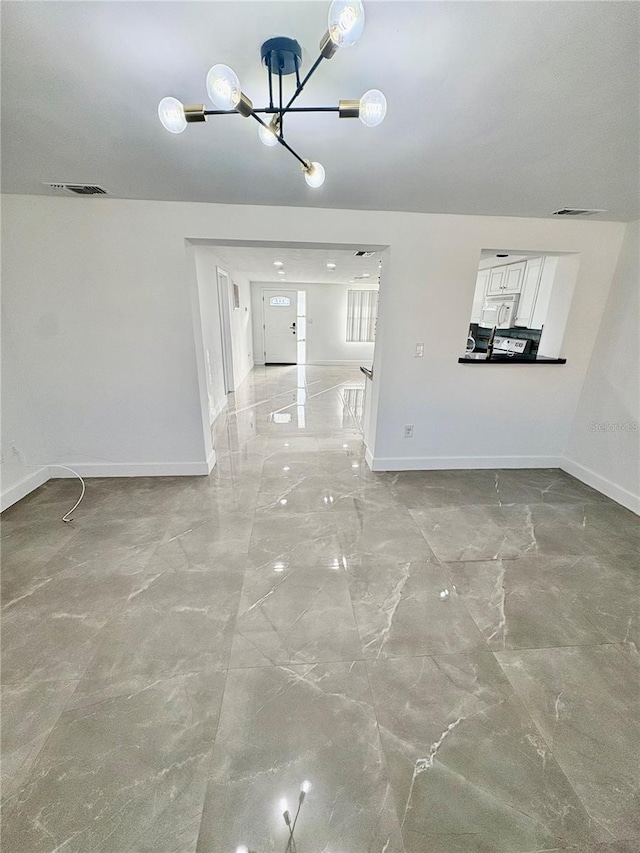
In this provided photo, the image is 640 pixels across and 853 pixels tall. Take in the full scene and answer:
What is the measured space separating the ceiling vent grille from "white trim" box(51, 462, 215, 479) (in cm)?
214

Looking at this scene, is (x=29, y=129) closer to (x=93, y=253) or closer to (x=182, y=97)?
(x=182, y=97)

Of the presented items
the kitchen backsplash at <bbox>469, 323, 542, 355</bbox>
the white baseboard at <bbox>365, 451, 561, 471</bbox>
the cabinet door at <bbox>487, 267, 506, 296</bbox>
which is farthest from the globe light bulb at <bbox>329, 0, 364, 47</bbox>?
the cabinet door at <bbox>487, 267, 506, 296</bbox>

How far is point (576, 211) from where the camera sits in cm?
252

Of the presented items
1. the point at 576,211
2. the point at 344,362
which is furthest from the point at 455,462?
the point at 344,362

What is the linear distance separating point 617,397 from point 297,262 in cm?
474

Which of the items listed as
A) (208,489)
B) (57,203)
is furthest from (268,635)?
(57,203)

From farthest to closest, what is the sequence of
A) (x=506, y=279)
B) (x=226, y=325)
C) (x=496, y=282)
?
(x=226, y=325), (x=496, y=282), (x=506, y=279)

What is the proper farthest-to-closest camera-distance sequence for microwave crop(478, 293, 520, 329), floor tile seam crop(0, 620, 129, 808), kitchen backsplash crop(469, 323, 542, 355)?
microwave crop(478, 293, 520, 329)
kitchen backsplash crop(469, 323, 542, 355)
floor tile seam crop(0, 620, 129, 808)

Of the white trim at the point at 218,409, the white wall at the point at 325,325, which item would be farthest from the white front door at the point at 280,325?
the white trim at the point at 218,409

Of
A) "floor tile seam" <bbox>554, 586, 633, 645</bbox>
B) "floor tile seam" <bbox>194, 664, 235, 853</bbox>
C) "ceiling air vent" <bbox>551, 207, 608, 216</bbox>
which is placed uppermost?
"ceiling air vent" <bbox>551, 207, 608, 216</bbox>

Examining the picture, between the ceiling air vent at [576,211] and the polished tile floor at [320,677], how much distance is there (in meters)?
2.32

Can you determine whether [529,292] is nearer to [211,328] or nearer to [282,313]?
[211,328]

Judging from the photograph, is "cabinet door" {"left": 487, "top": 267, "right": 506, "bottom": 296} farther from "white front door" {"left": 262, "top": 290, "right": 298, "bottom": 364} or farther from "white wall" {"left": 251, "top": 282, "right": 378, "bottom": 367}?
"white front door" {"left": 262, "top": 290, "right": 298, "bottom": 364}

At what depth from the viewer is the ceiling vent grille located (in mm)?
2193
